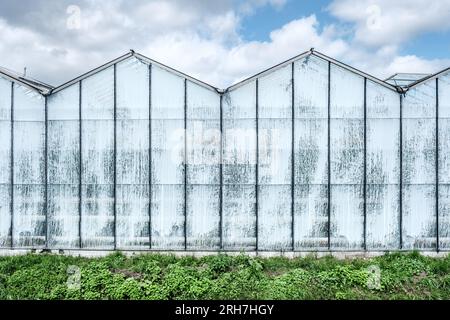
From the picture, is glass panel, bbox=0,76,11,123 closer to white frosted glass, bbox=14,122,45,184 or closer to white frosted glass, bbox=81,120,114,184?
white frosted glass, bbox=14,122,45,184

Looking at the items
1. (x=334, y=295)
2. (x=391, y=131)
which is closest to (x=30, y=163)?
(x=334, y=295)

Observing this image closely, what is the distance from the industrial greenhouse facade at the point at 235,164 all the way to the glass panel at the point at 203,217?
4cm

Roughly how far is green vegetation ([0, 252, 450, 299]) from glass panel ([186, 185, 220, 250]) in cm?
105

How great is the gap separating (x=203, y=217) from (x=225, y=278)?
369 cm

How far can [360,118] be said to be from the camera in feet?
57.0

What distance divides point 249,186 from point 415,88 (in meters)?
8.59

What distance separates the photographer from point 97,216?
17.4 m

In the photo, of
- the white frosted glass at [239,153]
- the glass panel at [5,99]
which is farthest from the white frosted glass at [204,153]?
the glass panel at [5,99]

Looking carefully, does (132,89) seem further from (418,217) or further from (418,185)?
(418,217)

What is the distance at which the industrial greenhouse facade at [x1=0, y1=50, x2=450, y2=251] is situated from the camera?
56.5 ft

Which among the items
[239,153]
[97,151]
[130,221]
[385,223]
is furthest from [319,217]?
[97,151]

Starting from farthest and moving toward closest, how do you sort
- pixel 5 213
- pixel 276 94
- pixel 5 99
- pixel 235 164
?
pixel 5 99 < pixel 5 213 < pixel 276 94 < pixel 235 164

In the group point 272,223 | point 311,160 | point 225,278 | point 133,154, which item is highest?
point 133,154

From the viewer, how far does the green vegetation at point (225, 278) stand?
13.3 m
